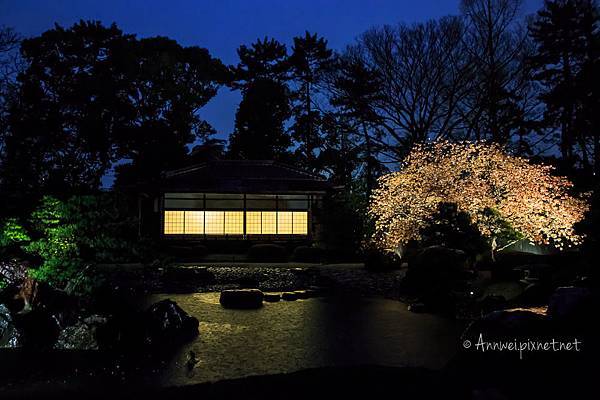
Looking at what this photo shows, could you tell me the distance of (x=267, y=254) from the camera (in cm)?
2255

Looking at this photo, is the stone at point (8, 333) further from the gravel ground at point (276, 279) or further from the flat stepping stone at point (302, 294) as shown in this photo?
the flat stepping stone at point (302, 294)

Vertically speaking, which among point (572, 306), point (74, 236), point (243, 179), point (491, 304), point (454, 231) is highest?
point (243, 179)

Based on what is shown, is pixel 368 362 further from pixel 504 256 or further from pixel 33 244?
pixel 504 256

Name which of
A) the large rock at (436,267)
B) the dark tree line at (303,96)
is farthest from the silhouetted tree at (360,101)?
the large rock at (436,267)

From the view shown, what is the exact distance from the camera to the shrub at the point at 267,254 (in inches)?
880

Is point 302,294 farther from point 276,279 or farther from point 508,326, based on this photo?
point 508,326

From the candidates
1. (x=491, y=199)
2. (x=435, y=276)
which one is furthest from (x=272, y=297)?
(x=491, y=199)

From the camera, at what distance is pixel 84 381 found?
259 inches

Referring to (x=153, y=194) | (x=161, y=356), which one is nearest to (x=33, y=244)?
(x=161, y=356)

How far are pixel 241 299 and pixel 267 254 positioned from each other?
10524 mm

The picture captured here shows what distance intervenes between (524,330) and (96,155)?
1245 inches

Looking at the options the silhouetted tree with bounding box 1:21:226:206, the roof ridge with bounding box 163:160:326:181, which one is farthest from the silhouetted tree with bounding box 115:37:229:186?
the roof ridge with bounding box 163:160:326:181

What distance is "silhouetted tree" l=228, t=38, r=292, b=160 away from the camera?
3519 centimetres

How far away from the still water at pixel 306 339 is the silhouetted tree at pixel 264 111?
79.2ft
